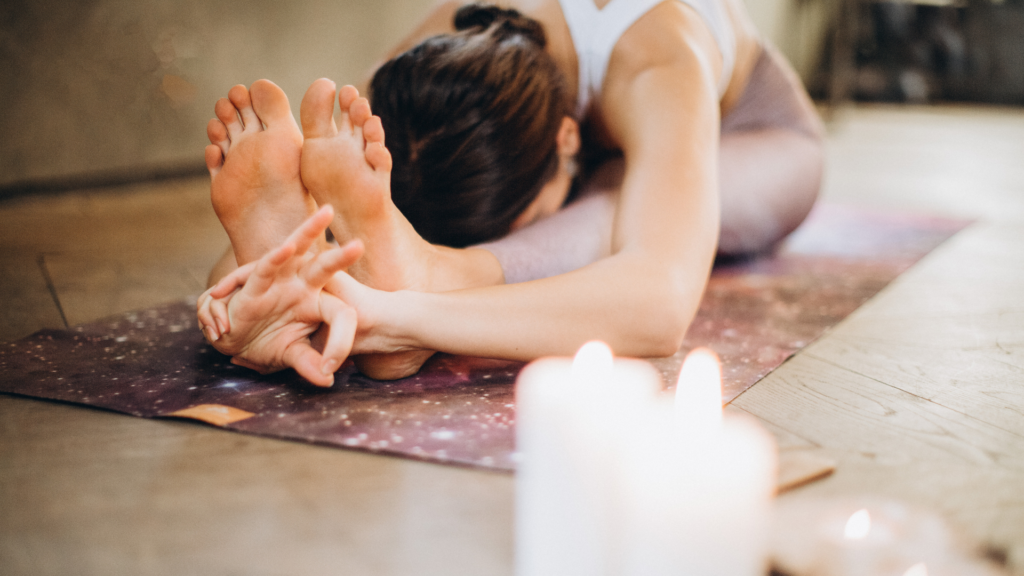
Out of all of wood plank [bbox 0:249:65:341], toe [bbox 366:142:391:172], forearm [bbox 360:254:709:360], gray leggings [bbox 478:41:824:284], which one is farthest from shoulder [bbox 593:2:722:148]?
wood plank [bbox 0:249:65:341]

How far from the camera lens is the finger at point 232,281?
705 mm

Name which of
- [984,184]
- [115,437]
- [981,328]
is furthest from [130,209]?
[984,184]

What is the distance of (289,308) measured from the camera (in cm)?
71

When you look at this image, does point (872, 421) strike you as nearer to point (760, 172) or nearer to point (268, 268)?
point (268, 268)

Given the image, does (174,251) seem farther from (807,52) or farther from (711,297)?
(807,52)

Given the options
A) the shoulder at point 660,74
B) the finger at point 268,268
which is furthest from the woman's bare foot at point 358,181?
the shoulder at point 660,74

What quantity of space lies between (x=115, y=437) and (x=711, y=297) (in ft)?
2.82

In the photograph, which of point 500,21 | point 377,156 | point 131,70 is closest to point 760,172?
point 500,21

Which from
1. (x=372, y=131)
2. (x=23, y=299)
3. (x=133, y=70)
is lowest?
(x=23, y=299)

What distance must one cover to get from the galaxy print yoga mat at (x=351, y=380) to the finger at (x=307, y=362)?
3cm

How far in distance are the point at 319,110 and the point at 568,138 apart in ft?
1.49

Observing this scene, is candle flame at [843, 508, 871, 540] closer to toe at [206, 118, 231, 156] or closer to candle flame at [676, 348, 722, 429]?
candle flame at [676, 348, 722, 429]

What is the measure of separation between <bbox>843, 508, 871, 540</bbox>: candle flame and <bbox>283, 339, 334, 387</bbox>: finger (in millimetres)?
459

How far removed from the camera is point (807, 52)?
5.94 metres
